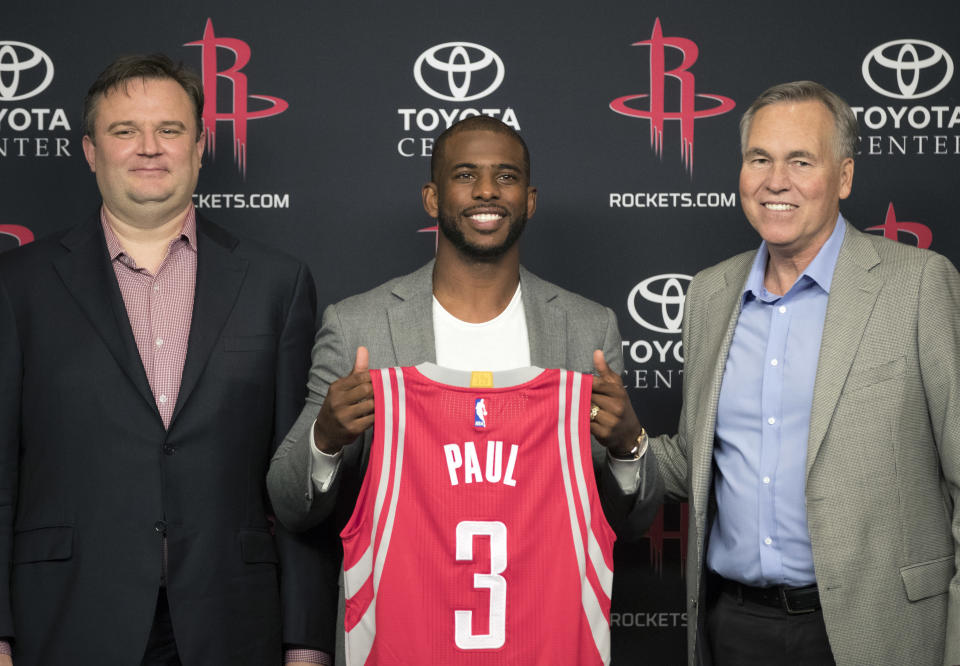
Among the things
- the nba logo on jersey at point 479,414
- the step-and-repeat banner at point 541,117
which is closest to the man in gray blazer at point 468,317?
the nba logo on jersey at point 479,414

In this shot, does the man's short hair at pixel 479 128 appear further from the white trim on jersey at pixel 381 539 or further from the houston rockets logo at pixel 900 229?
the houston rockets logo at pixel 900 229

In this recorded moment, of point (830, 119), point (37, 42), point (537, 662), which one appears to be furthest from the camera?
point (37, 42)

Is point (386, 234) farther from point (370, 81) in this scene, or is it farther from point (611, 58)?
point (611, 58)

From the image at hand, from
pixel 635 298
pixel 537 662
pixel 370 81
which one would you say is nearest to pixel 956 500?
pixel 537 662

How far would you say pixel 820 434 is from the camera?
2.29 m

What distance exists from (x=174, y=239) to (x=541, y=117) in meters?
1.36

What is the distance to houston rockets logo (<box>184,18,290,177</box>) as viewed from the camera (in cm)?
340

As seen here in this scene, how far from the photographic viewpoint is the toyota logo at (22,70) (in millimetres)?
3404

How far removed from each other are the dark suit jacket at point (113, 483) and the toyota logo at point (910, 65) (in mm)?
2285

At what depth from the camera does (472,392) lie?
225 cm

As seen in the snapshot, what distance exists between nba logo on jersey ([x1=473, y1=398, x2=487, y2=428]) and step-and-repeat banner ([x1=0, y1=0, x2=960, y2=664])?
125 centimetres

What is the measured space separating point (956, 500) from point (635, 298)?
54.7 inches

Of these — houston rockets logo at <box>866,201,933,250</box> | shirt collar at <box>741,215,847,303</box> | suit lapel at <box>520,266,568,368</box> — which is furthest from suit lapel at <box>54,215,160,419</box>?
houston rockets logo at <box>866,201,933,250</box>

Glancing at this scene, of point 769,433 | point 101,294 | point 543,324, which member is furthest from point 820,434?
point 101,294
